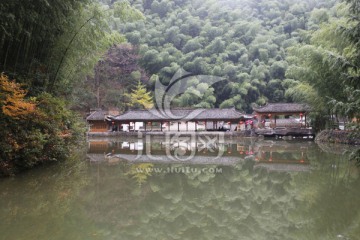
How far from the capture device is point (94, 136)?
30.3 meters

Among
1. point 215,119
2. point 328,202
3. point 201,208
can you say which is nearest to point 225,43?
point 215,119

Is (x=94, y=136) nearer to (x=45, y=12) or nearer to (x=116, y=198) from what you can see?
(x=45, y=12)

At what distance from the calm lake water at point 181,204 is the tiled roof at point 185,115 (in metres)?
18.5

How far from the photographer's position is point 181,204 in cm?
632

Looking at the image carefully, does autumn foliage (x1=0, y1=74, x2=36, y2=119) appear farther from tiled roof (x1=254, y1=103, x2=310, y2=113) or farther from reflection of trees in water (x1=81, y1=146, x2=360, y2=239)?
tiled roof (x1=254, y1=103, x2=310, y2=113)

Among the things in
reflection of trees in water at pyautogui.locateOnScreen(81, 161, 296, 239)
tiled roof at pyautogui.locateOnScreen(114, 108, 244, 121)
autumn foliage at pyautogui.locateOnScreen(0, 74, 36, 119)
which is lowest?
reflection of trees in water at pyautogui.locateOnScreen(81, 161, 296, 239)

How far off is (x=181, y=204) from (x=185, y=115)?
2424cm

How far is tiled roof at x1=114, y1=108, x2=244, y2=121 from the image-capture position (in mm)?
28969

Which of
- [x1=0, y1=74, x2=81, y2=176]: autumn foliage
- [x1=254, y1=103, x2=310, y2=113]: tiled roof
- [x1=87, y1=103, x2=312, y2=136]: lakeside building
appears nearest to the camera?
[x1=0, y1=74, x2=81, y2=176]: autumn foliage

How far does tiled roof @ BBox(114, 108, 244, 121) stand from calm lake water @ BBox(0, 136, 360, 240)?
18.5 meters

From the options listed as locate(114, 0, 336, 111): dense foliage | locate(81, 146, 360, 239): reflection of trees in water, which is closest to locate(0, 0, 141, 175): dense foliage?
locate(81, 146, 360, 239): reflection of trees in water

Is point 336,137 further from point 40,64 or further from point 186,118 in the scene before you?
point 40,64

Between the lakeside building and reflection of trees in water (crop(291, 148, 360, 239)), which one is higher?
the lakeside building

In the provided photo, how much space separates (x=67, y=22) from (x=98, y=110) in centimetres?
2435
